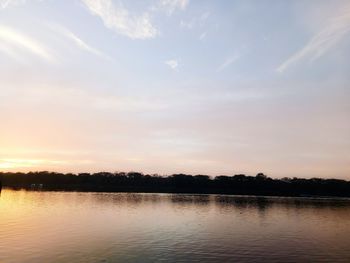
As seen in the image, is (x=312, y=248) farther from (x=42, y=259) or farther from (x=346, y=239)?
(x=42, y=259)

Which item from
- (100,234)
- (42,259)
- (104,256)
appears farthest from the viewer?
(100,234)

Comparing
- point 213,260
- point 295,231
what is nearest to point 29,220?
point 213,260

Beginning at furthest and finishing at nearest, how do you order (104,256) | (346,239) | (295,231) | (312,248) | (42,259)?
1. (295,231)
2. (346,239)
3. (312,248)
4. (104,256)
5. (42,259)

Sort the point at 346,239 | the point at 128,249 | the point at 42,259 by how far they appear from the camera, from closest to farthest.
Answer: the point at 42,259 → the point at 128,249 → the point at 346,239

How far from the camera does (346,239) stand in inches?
2096

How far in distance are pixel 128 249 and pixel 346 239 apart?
108 feet

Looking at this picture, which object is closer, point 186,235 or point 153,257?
point 153,257

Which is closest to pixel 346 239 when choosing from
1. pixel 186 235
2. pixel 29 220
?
pixel 186 235

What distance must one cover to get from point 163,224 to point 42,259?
32.3m

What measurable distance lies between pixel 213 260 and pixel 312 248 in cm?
1603

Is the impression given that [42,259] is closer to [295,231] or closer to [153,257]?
[153,257]

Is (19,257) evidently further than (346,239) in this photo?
No

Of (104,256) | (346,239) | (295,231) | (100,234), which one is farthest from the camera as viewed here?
(295,231)

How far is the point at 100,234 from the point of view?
161ft
